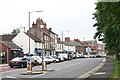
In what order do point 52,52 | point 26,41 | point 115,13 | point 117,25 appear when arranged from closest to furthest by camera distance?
1. point 115,13
2. point 117,25
3. point 26,41
4. point 52,52

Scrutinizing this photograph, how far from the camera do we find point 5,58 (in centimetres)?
7888

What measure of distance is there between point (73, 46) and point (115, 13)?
6177 inches

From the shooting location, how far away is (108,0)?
1880 cm

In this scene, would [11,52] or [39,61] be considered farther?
[11,52]

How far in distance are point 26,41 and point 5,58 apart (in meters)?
27.0

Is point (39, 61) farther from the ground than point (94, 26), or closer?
closer

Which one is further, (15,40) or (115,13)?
(15,40)

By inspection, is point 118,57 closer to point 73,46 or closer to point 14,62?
point 14,62

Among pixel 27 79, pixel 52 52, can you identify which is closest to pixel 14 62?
pixel 27 79

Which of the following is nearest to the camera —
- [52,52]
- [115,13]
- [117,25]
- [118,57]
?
[115,13]

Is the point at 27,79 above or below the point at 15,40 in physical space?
below

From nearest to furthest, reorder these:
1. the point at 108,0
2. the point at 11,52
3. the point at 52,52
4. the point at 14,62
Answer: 1. the point at 108,0
2. the point at 14,62
3. the point at 11,52
4. the point at 52,52

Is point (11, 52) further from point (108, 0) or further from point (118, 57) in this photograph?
point (108, 0)

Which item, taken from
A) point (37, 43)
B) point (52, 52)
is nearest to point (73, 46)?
point (52, 52)
